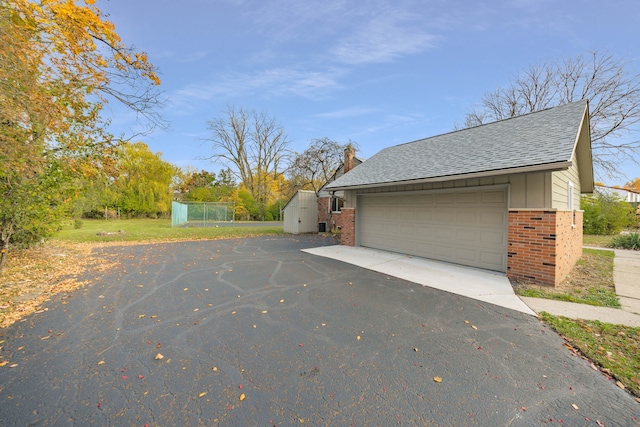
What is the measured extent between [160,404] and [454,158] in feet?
26.4

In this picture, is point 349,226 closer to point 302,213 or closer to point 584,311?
point 302,213

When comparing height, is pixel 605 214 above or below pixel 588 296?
above

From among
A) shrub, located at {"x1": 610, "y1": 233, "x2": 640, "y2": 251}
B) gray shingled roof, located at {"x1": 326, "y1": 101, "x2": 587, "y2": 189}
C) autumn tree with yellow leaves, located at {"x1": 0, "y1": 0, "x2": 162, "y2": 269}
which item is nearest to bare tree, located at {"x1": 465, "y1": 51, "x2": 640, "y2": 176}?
shrub, located at {"x1": 610, "y1": 233, "x2": 640, "y2": 251}

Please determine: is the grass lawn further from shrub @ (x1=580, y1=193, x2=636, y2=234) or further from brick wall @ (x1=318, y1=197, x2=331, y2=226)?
brick wall @ (x1=318, y1=197, x2=331, y2=226)

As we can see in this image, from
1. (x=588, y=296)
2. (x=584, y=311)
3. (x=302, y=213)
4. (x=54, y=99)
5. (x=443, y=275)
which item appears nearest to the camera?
(x=584, y=311)

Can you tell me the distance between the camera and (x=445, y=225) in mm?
7285

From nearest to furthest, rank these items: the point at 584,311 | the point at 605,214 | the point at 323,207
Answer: the point at 584,311 → the point at 605,214 → the point at 323,207

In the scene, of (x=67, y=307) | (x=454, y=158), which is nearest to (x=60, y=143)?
(x=67, y=307)

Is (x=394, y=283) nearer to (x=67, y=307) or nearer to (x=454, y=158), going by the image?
(x=454, y=158)

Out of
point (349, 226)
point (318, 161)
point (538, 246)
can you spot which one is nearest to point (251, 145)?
point (318, 161)

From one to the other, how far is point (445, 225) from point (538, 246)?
2237mm

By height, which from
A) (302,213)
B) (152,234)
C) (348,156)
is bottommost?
(152,234)

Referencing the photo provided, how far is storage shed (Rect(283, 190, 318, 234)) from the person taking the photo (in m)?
16.1

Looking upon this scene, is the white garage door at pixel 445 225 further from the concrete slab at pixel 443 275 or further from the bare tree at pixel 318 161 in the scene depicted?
the bare tree at pixel 318 161
